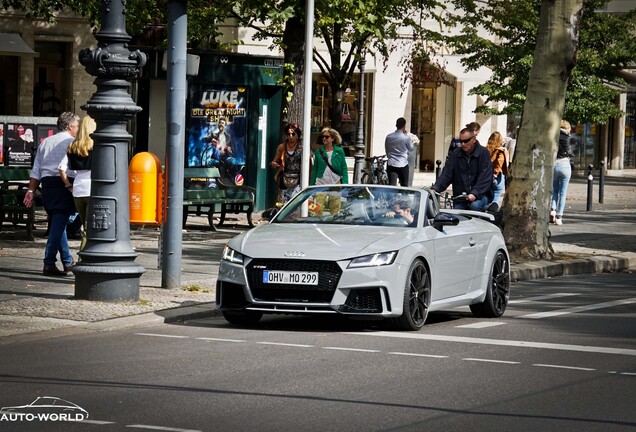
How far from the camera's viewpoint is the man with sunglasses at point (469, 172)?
62.8ft

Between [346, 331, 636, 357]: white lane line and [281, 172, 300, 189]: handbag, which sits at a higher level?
[281, 172, 300, 189]: handbag

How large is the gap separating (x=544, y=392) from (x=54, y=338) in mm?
4424

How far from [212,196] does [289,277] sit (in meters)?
12.3

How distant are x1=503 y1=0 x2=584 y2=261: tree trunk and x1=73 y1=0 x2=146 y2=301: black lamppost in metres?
8.51

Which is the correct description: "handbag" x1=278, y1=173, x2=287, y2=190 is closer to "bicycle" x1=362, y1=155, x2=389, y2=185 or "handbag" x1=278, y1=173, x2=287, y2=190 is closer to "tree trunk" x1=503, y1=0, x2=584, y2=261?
"tree trunk" x1=503, y1=0, x2=584, y2=261

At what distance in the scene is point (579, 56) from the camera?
4172cm

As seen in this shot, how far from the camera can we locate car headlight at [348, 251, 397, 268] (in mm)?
12812

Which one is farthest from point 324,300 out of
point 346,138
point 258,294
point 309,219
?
point 346,138

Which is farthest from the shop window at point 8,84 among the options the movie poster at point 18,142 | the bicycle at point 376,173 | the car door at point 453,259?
the car door at point 453,259

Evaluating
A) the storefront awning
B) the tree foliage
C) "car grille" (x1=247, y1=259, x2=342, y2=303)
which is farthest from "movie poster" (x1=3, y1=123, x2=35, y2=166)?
"car grille" (x1=247, y1=259, x2=342, y2=303)

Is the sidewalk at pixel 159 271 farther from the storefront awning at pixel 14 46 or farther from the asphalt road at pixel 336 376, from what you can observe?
the storefront awning at pixel 14 46

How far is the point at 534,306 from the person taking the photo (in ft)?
53.3

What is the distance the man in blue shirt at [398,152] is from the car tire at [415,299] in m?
17.1

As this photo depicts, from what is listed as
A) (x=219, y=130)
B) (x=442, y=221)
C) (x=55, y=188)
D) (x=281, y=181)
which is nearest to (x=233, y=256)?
(x=442, y=221)
